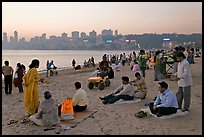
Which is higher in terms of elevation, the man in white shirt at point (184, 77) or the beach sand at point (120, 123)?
Answer: the man in white shirt at point (184, 77)

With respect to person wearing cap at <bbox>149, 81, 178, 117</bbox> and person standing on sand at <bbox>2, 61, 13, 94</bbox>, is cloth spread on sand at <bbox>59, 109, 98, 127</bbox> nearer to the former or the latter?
person wearing cap at <bbox>149, 81, 178, 117</bbox>

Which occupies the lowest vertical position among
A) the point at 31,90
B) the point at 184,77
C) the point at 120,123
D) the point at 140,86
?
the point at 120,123

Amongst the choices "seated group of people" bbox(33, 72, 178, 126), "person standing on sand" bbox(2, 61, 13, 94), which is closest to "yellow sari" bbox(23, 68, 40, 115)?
"seated group of people" bbox(33, 72, 178, 126)

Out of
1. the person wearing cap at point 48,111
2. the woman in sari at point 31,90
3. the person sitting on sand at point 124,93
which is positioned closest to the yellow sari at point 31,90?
the woman in sari at point 31,90

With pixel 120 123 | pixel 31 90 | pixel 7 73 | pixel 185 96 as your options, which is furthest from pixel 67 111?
pixel 7 73

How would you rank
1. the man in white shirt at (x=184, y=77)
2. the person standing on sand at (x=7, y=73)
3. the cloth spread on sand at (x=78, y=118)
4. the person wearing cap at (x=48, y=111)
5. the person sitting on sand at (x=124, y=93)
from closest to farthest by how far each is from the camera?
the person wearing cap at (x=48, y=111) < the cloth spread on sand at (x=78, y=118) < the man in white shirt at (x=184, y=77) < the person sitting on sand at (x=124, y=93) < the person standing on sand at (x=7, y=73)

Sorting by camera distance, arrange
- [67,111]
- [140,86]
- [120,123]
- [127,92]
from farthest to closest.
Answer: [140,86] → [127,92] → [67,111] → [120,123]

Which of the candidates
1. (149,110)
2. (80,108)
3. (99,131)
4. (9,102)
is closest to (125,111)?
(149,110)

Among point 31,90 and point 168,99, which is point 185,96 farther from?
point 31,90

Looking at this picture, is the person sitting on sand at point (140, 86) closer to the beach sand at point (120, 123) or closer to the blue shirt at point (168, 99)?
the beach sand at point (120, 123)

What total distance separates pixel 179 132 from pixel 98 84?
6.57 metres

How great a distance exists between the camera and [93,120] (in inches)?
273

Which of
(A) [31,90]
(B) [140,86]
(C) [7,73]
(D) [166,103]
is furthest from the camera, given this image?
(C) [7,73]

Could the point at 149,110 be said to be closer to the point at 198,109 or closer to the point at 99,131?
the point at 198,109
